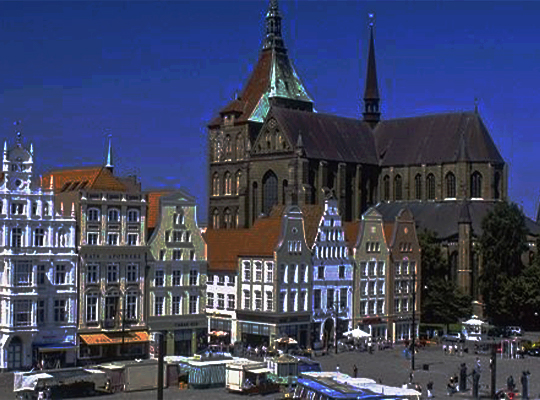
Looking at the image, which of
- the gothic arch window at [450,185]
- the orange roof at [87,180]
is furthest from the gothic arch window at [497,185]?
the orange roof at [87,180]

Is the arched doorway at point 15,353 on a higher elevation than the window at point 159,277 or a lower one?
lower

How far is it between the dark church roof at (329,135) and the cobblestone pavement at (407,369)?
1694 inches

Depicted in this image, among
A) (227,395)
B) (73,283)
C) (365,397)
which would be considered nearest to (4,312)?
(73,283)

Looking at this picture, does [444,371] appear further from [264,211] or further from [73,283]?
[264,211]

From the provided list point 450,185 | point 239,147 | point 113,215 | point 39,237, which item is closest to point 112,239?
point 113,215

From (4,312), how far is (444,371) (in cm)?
3339

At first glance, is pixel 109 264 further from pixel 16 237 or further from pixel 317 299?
pixel 317 299

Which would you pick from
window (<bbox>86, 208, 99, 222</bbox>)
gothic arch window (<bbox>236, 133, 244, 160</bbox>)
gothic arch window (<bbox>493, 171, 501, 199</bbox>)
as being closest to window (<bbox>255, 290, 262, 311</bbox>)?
window (<bbox>86, 208, 99, 222</bbox>)

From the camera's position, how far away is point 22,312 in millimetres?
76375

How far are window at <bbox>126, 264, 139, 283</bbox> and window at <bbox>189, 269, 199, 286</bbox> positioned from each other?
6222mm

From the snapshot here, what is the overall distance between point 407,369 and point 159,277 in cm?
2189

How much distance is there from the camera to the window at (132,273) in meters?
83.9

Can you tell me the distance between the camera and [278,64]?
159 m

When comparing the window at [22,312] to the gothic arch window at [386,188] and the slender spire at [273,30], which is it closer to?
the gothic arch window at [386,188]
